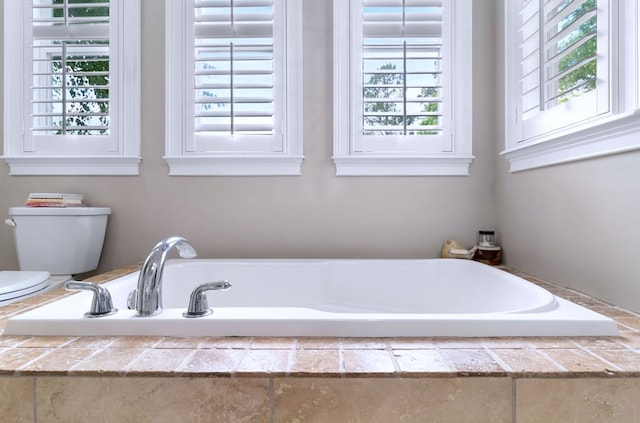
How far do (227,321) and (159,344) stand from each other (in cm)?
17

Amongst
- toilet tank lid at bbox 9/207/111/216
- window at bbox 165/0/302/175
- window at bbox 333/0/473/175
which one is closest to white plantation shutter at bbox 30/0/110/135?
window at bbox 165/0/302/175

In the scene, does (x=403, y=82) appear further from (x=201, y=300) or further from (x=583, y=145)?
(x=201, y=300)

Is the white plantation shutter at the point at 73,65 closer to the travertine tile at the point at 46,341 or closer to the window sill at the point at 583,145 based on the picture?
the travertine tile at the point at 46,341

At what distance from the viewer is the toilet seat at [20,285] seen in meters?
1.27

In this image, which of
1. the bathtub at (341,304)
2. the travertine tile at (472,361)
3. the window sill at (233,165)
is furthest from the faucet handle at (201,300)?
the window sill at (233,165)

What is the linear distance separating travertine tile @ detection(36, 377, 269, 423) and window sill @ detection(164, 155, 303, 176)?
1.34 m

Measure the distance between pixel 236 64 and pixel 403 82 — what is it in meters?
0.91

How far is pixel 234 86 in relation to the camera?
1949 millimetres

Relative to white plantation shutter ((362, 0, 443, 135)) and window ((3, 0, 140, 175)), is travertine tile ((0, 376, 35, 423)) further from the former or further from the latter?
white plantation shutter ((362, 0, 443, 135))

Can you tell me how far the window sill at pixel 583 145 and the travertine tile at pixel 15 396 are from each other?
165 centimetres

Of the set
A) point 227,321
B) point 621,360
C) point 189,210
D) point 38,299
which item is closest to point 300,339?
point 227,321

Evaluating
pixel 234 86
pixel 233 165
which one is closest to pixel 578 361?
pixel 233 165

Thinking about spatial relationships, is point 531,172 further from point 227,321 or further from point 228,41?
point 228,41

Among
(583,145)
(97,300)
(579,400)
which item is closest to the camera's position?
(579,400)
